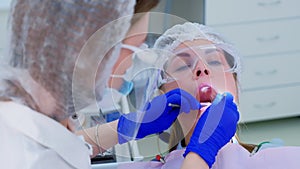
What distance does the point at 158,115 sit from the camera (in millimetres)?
1402

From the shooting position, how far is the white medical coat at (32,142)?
0.93 meters

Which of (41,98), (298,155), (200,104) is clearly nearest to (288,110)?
(298,155)

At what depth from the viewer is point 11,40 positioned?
97 centimetres

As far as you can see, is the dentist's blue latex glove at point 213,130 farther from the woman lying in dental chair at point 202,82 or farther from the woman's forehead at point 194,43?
the woman's forehead at point 194,43

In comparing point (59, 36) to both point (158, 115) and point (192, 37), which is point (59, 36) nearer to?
point (158, 115)

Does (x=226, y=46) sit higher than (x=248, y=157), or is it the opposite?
(x=226, y=46)

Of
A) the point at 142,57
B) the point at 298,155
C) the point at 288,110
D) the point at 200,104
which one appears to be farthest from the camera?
the point at 288,110

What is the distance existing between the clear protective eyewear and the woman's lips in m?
0.07

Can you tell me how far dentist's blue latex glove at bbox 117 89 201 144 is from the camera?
1.38 m

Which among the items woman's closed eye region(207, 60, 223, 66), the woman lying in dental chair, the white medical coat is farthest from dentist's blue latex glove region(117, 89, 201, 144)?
the white medical coat

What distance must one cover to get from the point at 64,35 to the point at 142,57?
300 millimetres

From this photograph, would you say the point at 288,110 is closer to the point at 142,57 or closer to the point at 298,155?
the point at 298,155

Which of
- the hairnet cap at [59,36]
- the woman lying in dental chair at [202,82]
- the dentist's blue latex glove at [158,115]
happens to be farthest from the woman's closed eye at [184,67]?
the hairnet cap at [59,36]

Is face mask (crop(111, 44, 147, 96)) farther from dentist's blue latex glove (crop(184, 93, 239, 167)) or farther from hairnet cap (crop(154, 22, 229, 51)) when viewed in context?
hairnet cap (crop(154, 22, 229, 51))
